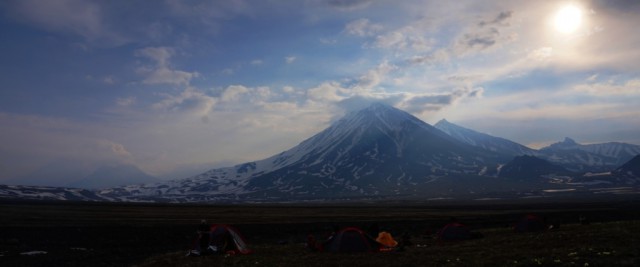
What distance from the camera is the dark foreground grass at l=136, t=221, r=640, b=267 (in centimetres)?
2089

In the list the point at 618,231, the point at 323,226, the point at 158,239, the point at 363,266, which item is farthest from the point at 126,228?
the point at 618,231

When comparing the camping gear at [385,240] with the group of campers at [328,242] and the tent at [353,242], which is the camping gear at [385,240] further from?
the tent at [353,242]

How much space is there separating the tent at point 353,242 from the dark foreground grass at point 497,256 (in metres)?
1.06

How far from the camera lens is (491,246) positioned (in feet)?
94.1

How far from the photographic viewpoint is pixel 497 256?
23609 mm

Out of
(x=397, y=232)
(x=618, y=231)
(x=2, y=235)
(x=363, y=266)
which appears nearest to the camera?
(x=363, y=266)

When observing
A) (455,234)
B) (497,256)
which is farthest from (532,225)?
(497,256)

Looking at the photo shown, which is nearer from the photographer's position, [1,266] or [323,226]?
[1,266]

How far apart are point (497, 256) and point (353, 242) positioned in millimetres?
9545

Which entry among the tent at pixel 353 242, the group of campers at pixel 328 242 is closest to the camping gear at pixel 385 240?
the group of campers at pixel 328 242

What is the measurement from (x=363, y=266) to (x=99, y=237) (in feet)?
115

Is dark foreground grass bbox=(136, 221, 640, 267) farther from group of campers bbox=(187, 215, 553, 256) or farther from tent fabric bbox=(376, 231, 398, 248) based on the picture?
tent fabric bbox=(376, 231, 398, 248)

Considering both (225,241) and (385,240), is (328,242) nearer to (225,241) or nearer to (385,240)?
(385,240)

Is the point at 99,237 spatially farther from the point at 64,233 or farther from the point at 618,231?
the point at 618,231
